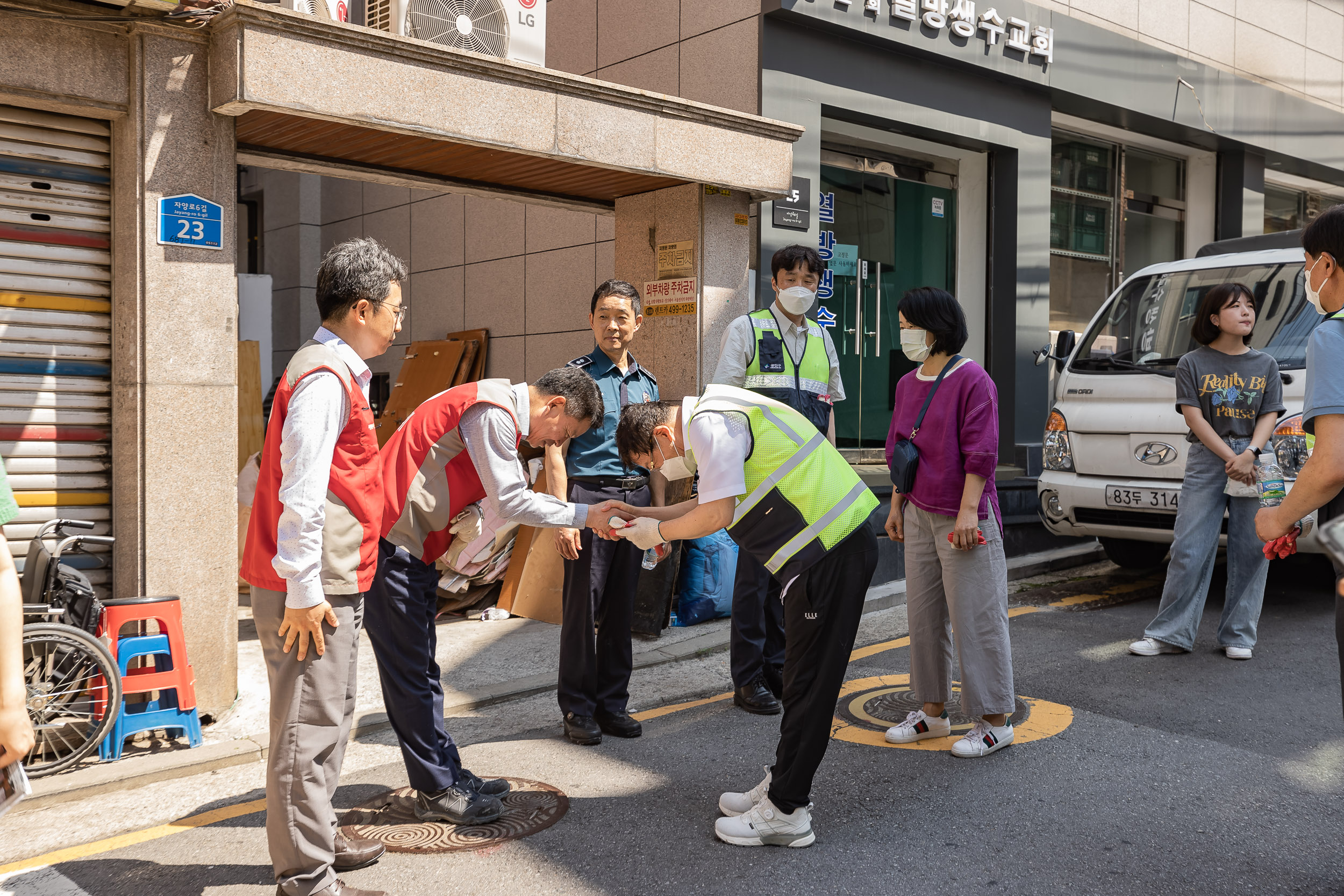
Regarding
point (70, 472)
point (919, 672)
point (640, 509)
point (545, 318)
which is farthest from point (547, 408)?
point (545, 318)

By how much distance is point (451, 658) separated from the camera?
5910 mm

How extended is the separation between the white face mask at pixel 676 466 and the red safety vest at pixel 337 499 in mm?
955

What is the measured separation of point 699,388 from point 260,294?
5484 mm

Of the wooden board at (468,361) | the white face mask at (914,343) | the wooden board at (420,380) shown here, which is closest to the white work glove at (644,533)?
the white face mask at (914,343)

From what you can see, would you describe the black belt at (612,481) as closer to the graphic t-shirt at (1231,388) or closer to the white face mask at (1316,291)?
the white face mask at (1316,291)

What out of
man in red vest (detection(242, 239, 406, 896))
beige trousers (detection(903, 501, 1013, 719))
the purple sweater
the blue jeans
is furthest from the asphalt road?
the purple sweater

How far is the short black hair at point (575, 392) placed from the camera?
3.79 metres

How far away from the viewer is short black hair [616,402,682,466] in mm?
3582

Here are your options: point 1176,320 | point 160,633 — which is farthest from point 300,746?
point 1176,320

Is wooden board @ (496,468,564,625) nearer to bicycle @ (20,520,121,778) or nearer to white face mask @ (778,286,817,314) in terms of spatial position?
white face mask @ (778,286,817,314)

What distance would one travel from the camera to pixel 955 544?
4.34 m

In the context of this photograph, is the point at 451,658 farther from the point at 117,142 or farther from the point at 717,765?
the point at 117,142

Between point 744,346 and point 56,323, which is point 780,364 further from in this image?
point 56,323

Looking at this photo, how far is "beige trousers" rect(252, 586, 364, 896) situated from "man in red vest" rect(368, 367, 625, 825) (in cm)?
49
